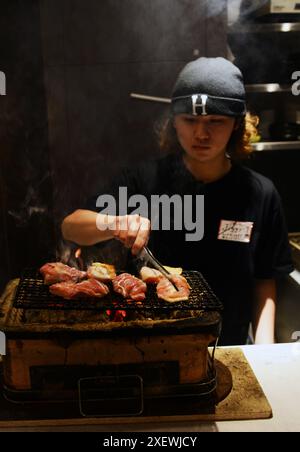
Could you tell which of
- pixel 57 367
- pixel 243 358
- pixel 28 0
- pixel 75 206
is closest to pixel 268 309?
pixel 243 358

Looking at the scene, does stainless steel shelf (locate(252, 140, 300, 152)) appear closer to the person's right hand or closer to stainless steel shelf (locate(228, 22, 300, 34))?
stainless steel shelf (locate(228, 22, 300, 34))

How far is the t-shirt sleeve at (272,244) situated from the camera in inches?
86.5

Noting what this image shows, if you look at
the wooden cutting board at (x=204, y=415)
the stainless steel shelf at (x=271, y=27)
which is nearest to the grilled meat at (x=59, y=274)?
the wooden cutting board at (x=204, y=415)

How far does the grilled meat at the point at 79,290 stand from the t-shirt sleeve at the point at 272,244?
1.05m

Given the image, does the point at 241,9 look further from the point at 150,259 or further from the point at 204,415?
the point at 204,415

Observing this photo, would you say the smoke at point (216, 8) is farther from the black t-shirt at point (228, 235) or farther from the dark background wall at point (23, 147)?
the black t-shirt at point (228, 235)

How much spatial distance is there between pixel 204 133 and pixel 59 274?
0.94 m

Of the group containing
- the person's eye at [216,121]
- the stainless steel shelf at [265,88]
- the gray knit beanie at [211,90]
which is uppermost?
the stainless steel shelf at [265,88]

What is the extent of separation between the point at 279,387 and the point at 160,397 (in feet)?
1.37

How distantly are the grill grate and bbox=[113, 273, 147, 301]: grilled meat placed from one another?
19 millimetres

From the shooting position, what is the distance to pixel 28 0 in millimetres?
2814

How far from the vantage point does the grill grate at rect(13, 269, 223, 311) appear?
128cm

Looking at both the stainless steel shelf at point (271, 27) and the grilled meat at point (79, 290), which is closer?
the grilled meat at point (79, 290)

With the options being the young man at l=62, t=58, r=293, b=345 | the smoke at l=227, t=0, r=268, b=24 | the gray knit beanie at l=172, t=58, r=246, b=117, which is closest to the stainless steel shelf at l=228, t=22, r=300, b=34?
the smoke at l=227, t=0, r=268, b=24
